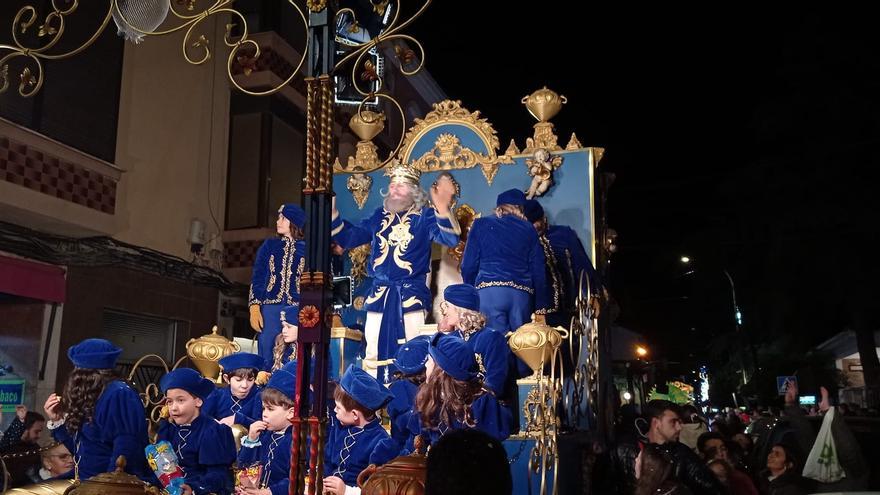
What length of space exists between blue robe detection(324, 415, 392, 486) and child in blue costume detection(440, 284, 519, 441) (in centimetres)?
73

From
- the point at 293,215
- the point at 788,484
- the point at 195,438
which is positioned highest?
the point at 293,215

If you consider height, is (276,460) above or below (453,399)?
below

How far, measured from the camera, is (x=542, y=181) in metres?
9.47

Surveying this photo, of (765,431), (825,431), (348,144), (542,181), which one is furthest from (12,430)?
(348,144)

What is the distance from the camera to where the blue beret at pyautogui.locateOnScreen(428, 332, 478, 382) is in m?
5.57

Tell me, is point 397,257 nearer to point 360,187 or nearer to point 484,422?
point 360,187

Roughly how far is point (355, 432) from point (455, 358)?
2.74ft

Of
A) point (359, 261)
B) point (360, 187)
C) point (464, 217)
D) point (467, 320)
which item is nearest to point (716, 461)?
point (467, 320)

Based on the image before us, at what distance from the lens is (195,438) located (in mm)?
5723

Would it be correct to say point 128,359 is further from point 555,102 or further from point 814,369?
point 814,369

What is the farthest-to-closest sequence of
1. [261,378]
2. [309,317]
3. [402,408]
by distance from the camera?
[261,378] < [402,408] < [309,317]

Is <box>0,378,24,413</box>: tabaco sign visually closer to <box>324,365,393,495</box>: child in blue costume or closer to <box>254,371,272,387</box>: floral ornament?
<box>254,371,272,387</box>: floral ornament

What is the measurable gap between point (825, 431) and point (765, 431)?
247 cm

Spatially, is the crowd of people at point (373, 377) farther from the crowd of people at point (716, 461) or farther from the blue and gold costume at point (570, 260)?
the crowd of people at point (716, 461)
